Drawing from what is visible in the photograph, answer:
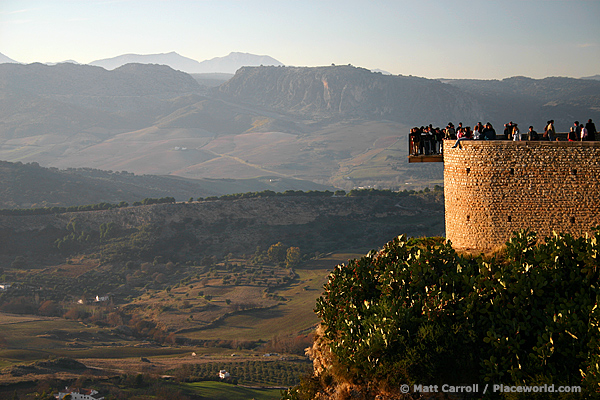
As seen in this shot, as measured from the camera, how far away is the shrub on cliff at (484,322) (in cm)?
2047

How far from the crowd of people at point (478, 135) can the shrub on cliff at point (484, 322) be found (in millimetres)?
5067

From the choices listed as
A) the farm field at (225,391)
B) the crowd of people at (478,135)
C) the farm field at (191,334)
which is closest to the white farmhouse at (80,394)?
the farm field at (191,334)

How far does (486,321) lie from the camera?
71.7 feet

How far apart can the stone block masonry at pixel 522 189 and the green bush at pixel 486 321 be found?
124 centimetres

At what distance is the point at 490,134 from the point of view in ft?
87.4

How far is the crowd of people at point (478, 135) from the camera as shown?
1030 inches

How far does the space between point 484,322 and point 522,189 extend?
5.64 meters

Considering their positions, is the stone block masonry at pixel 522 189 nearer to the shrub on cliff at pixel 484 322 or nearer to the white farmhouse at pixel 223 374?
the shrub on cliff at pixel 484 322

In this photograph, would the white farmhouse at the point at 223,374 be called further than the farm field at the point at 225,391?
Yes

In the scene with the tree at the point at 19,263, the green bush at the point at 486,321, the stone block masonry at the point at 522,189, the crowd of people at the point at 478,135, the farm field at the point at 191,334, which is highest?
the crowd of people at the point at 478,135

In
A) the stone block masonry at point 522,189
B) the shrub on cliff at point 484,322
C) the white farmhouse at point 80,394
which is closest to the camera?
the shrub on cliff at point 484,322

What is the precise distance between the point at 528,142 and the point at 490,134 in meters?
2.64

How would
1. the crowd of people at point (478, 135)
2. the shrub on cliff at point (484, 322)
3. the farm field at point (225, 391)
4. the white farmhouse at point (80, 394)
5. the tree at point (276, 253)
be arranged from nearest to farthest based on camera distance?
the shrub on cliff at point (484, 322) → the crowd of people at point (478, 135) → the white farmhouse at point (80, 394) → the farm field at point (225, 391) → the tree at point (276, 253)

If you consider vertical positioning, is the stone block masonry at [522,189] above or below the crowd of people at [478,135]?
below
